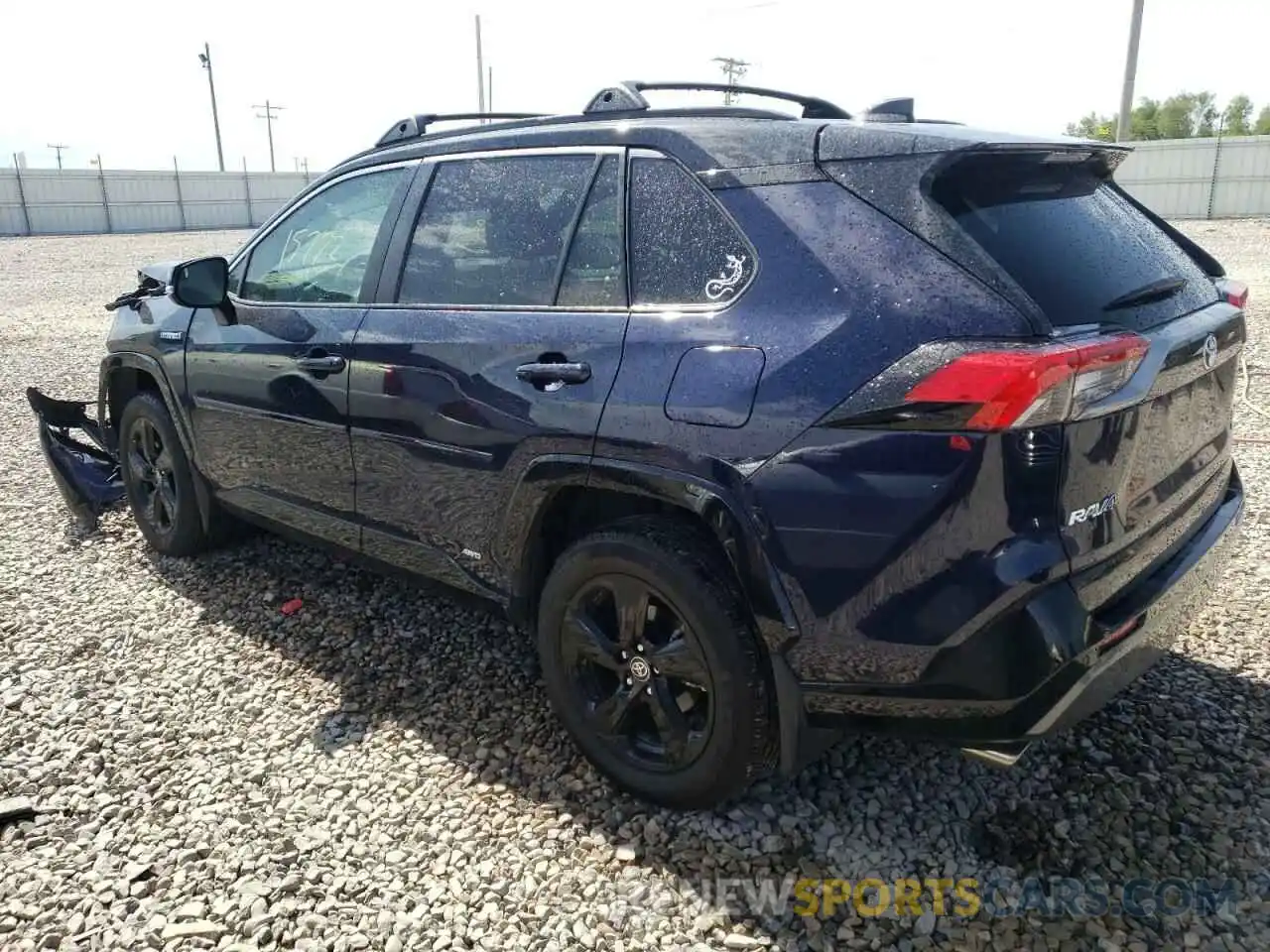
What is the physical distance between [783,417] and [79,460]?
15.7ft

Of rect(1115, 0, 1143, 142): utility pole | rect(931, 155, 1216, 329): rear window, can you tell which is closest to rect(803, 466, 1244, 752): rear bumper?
rect(931, 155, 1216, 329): rear window

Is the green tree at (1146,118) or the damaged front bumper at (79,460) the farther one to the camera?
the green tree at (1146,118)

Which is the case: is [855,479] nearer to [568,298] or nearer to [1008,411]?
[1008,411]

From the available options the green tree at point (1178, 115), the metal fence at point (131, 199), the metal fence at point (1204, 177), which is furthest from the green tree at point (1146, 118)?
the metal fence at point (131, 199)

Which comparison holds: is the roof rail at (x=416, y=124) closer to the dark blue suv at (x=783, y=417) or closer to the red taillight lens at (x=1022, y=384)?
the dark blue suv at (x=783, y=417)

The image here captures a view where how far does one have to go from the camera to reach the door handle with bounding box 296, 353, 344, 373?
3348mm

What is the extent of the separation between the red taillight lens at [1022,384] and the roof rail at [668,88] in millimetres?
1199

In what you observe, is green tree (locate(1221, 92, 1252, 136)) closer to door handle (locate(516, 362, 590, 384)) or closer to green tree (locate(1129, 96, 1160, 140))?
green tree (locate(1129, 96, 1160, 140))

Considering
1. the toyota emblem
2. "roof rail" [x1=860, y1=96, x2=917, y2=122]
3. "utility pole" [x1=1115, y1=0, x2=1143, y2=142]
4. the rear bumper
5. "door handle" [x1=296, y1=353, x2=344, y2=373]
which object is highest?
"utility pole" [x1=1115, y1=0, x2=1143, y2=142]

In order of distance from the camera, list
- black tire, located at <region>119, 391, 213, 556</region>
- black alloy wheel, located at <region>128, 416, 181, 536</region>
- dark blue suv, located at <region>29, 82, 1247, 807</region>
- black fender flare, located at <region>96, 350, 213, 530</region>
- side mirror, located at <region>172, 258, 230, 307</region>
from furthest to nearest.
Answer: black alloy wheel, located at <region>128, 416, 181, 536</region>, black tire, located at <region>119, 391, 213, 556</region>, black fender flare, located at <region>96, 350, 213, 530</region>, side mirror, located at <region>172, 258, 230, 307</region>, dark blue suv, located at <region>29, 82, 1247, 807</region>

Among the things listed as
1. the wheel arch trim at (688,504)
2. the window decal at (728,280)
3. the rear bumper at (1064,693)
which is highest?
the window decal at (728,280)

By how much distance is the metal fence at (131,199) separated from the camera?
3794 cm

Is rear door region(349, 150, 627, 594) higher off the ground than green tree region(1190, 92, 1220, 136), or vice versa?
green tree region(1190, 92, 1220, 136)

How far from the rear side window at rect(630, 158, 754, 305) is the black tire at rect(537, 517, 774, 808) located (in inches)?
24.1
